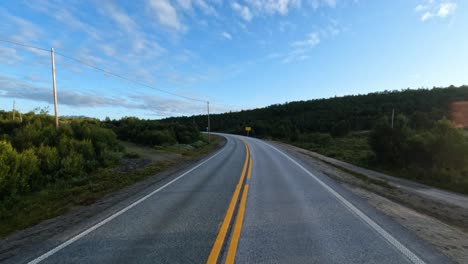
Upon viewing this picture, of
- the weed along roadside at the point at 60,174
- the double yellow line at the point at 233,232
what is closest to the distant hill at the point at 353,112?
the weed along roadside at the point at 60,174

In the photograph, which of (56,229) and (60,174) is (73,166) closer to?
(60,174)

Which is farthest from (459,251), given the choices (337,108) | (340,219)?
(337,108)

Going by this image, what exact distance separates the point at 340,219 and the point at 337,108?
121 metres

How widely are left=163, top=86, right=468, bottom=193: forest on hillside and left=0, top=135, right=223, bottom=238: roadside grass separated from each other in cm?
2046

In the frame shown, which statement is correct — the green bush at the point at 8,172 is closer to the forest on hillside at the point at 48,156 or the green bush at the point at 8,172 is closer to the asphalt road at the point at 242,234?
the forest on hillside at the point at 48,156

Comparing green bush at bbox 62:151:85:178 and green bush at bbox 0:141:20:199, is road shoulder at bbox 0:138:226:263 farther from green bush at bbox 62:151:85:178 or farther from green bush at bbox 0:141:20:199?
green bush at bbox 62:151:85:178

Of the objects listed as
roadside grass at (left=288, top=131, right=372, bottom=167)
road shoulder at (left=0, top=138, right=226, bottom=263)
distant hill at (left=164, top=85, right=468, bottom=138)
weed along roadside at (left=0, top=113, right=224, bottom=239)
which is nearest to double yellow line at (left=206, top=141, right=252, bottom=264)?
road shoulder at (left=0, top=138, right=226, bottom=263)

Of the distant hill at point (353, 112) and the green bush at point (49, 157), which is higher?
the distant hill at point (353, 112)

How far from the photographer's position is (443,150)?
25.4 meters

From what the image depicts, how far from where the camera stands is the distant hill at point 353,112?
274 feet

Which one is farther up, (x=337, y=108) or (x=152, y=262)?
(x=337, y=108)

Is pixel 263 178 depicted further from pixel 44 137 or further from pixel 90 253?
pixel 44 137

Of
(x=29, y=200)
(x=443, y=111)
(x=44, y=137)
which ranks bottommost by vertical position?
(x=29, y=200)

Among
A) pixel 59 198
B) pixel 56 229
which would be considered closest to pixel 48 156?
pixel 59 198
